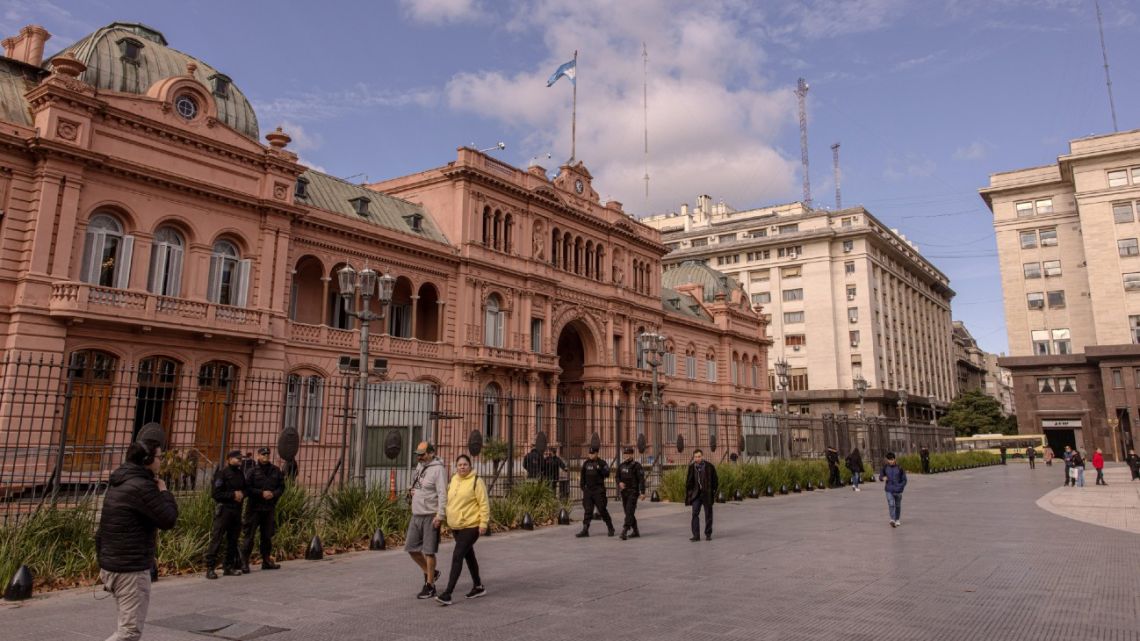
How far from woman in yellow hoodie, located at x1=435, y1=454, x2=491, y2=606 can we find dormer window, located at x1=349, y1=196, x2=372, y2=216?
25.4 metres

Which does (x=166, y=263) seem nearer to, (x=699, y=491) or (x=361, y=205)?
(x=361, y=205)

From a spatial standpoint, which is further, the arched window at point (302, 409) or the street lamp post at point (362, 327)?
the arched window at point (302, 409)

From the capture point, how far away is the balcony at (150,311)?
21.7m

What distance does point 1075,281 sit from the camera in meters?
66.6

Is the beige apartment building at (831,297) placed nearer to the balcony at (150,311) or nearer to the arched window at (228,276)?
the arched window at (228,276)

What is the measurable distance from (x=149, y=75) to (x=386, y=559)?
69.6 ft

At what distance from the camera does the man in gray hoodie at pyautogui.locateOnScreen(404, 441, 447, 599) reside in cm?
927

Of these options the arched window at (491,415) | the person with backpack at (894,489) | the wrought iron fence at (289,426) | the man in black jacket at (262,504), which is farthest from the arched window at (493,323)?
the man in black jacket at (262,504)

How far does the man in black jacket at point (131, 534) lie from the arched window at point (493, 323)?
3040 centimetres

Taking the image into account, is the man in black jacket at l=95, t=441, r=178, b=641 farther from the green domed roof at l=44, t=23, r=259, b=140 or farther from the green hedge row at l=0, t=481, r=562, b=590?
the green domed roof at l=44, t=23, r=259, b=140

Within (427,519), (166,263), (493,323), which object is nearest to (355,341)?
(166,263)

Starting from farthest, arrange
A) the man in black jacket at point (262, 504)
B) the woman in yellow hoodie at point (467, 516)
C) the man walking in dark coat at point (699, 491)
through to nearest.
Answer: the man walking in dark coat at point (699, 491) < the man in black jacket at point (262, 504) < the woman in yellow hoodie at point (467, 516)

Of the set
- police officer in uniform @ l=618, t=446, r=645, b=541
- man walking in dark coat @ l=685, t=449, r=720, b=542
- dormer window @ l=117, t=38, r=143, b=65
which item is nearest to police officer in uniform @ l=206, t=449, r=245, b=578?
police officer in uniform @ l=618, t=446, r=645, b=541

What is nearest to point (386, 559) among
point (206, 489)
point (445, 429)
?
point (206, 489)
